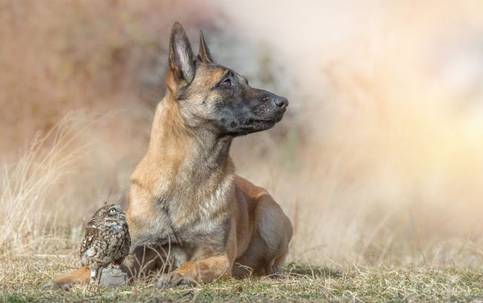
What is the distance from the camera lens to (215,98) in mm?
6664

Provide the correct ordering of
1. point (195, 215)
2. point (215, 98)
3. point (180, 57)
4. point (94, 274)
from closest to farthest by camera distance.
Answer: point (94, 274)
point (195, 215)
point (215, 98)
point (180, 57)

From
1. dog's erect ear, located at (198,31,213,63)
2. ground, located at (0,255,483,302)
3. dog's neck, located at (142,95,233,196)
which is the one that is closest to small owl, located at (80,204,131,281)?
ground, located at (0,255,483,302)

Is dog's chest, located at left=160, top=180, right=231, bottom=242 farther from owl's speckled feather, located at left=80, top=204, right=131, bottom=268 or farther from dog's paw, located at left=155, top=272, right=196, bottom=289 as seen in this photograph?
owl's speckled feather, located at left=80, top=204, right=131, bottom=268

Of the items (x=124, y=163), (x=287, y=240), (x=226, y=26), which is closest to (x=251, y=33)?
(x=226, y=26)

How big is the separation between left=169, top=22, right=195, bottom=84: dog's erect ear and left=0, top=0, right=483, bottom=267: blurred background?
2112 mm

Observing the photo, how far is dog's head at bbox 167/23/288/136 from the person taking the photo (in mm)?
6562

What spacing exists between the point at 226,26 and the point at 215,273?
26.0 feet

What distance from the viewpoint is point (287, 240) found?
7.64 metres

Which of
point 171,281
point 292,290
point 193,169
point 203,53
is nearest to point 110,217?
point 171,281

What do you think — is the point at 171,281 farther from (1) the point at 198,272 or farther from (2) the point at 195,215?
(2) the point at 195,215

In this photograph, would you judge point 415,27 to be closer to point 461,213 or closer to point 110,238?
point 461,213

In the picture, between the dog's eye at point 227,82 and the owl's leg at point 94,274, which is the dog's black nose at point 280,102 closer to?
the dog's eye at point 227,82

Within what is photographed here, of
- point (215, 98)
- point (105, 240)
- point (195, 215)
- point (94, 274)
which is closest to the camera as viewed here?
point (105, 240)

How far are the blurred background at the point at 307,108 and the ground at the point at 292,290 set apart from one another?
7.41 ft
